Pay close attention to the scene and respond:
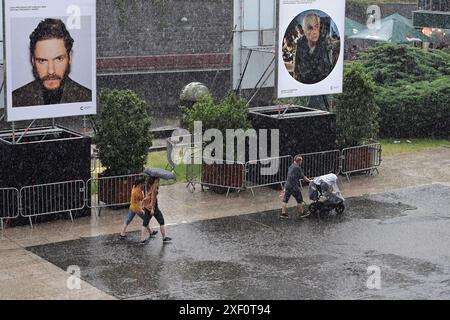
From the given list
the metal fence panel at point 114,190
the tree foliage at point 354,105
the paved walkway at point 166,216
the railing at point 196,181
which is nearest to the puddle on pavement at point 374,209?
the paved walkway at point 166,216

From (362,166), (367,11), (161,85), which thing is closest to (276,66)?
(362,166)

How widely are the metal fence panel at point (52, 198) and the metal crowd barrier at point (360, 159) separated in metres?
7.36

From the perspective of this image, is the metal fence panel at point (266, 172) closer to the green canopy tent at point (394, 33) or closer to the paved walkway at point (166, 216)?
the paved walkway at point (166, 216)

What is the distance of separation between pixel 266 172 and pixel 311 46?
3.36 metres

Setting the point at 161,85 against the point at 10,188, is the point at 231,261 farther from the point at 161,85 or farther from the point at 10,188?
the point at 161,85

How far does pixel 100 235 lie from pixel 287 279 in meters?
4.46

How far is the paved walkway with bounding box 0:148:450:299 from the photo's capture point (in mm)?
15000

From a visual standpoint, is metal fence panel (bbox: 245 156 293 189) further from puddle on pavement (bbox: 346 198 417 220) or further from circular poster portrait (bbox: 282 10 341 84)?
circular poster portrait (bbox: 282 10 341 84)

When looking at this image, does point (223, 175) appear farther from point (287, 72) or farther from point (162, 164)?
point (162, 164)

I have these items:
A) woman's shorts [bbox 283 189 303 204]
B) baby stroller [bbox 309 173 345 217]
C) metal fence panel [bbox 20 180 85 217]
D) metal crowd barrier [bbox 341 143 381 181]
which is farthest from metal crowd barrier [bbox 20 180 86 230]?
metal crowd barrier [bbox 341 143 381 181]

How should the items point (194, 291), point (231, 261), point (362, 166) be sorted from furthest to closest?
point (362, 166) < point (231, 261) < point (194, 291)

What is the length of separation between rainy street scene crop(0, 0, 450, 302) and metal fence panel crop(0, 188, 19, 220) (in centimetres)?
2

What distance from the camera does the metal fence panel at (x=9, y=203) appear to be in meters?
18.4

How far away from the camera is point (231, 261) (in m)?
16.6
